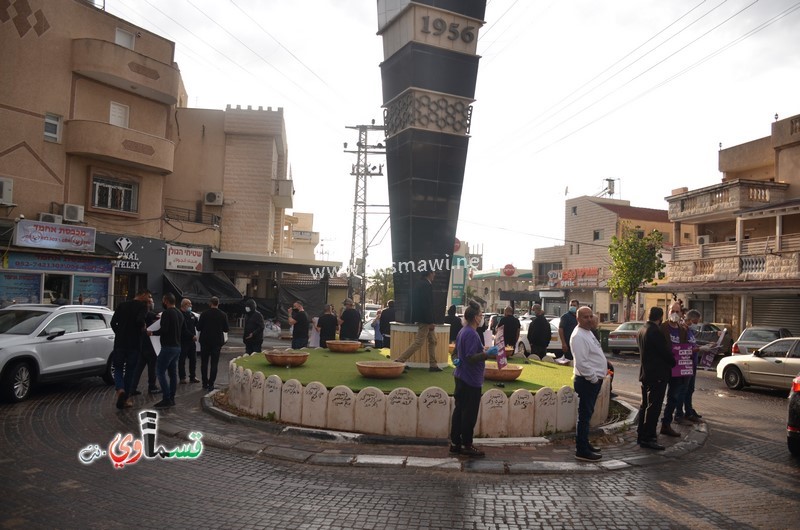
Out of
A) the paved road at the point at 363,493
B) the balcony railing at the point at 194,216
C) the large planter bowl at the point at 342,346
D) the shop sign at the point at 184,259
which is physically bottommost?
the paved road at the point at 363,493

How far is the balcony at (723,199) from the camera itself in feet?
83.1

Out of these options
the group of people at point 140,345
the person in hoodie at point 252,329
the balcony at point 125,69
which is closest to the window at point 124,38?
the balcony at point 125,69

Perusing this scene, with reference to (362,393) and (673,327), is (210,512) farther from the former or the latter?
(673,327)

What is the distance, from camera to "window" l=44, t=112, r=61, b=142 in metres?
20.9

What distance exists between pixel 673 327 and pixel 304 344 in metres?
8.41

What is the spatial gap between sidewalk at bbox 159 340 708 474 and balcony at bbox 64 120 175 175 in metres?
16.1

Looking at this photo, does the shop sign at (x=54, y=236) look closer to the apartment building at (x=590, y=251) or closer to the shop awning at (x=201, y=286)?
the shop awning at (x=201, y=286)

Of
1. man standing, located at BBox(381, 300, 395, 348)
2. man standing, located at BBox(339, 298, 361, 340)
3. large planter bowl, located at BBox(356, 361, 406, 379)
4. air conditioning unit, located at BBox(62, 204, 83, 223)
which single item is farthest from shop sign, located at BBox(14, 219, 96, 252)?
large planter bowl, located at BBox(356, 361, 406, 379)

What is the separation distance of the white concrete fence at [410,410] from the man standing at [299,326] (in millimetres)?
5397

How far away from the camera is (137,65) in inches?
898

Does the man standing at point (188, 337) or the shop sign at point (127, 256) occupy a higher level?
the shop sign at point (127, 256)

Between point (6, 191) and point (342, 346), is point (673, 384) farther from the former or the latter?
point (6, 191)

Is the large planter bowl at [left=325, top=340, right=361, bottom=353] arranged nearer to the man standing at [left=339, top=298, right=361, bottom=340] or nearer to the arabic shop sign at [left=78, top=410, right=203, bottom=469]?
the man standing at [left=339, top=298, right=361, bottom=340]

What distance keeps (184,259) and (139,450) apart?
20142mm
